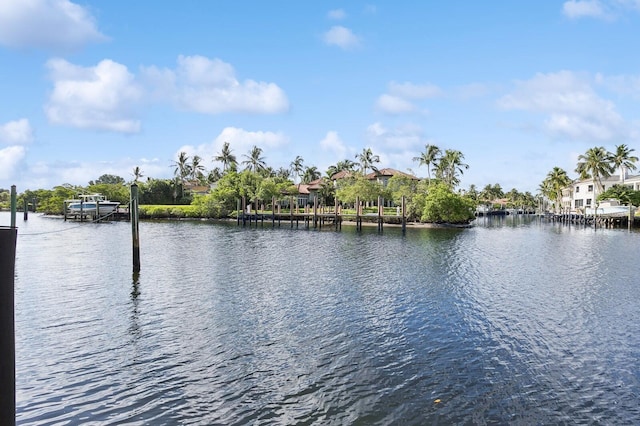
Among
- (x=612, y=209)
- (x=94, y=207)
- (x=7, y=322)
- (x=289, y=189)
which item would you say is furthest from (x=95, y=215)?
(x=612, y=209)

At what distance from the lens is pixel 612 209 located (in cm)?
8069

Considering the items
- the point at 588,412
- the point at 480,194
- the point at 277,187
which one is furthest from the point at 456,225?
the point at 480,194

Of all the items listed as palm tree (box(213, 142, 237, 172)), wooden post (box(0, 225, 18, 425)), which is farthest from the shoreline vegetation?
wooden post (box(0, 225, 18, 425))

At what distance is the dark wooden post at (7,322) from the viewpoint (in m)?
4.68

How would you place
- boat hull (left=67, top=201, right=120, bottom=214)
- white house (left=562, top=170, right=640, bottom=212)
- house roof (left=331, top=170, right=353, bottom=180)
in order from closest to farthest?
boat hull (left=67, top=201, right=120, bottom=214) < white house (left=562, top=170, right=640, bottom=212) < house roof (left=331, top=170, right=353, bottom=180)

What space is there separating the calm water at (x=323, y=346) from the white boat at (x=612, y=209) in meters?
60.7

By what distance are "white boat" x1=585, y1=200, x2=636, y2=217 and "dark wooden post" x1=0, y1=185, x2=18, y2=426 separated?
87.2 meters

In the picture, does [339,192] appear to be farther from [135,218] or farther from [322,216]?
[135,218]

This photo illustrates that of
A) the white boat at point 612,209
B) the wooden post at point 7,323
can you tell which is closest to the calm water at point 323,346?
the wooden post at point 7,323

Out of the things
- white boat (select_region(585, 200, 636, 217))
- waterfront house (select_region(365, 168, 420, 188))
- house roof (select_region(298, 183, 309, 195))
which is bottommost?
white boat (select_region(585, 200, 636, 217))

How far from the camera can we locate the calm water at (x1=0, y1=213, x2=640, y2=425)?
963 centimetres

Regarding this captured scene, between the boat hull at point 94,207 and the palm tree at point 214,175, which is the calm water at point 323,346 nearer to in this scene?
the boat hull at point 94,207

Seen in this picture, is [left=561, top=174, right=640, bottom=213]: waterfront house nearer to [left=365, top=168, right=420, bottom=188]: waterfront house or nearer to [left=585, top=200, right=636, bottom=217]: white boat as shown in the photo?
[left=585, top=200, right=636, bottom=217]: white boat

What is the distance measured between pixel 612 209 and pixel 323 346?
86.3 meters
